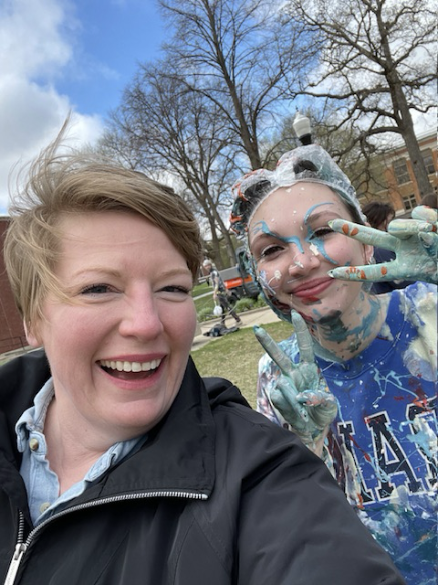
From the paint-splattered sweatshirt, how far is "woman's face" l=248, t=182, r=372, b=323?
9.4 inches

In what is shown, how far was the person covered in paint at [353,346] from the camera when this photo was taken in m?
1.46

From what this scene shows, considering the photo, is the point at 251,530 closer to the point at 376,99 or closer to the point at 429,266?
the point at 429,266

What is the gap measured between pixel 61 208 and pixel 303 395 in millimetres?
988

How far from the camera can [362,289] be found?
66.9 inches

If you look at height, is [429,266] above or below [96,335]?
below

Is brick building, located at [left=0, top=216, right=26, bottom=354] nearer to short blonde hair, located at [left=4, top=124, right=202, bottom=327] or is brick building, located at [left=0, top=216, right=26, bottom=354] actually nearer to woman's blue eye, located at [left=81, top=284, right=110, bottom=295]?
short blonde hair, located at [left=4, top=124, right=202, bottom=327]

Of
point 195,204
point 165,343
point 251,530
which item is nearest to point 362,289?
point 165,343

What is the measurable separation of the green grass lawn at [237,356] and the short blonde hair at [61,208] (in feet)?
12.6

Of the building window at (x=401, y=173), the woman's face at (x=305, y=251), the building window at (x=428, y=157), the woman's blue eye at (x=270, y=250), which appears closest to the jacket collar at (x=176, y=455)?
the woman's face at (x=305, y=251)

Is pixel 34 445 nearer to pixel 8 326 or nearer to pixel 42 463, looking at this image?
pixel 42 463


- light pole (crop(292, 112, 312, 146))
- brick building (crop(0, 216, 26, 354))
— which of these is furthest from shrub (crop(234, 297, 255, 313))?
brick building (crop(0, 216, 26, 354))

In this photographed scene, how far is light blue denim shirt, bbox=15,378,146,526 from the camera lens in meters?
1.12

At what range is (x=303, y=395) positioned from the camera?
4.69ft

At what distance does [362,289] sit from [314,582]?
1132 mm
